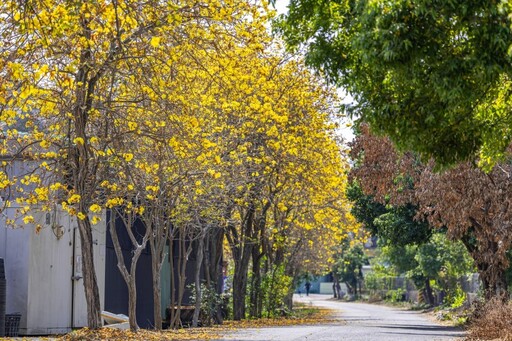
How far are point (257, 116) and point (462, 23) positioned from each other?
1195 cm

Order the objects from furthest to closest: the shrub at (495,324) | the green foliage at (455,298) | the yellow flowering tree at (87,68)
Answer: the green foliage at (455,298)
the shrub at (495,324)
the yellow flowering tree at (87,68)

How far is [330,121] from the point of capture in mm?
27766

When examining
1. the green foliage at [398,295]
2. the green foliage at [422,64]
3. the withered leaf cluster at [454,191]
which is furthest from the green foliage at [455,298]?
the green foliage at [422,64]

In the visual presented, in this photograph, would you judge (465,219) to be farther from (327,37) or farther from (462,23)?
(462,23)

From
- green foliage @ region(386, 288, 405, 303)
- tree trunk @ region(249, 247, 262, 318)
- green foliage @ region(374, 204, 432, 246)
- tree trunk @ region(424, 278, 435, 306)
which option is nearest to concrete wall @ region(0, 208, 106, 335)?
green foliage @ region(374, 204, 432, 246)

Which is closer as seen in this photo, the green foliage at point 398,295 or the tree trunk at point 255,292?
the tree trunk at point 255,292

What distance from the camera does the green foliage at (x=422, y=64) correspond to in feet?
32.2

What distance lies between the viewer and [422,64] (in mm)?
10438

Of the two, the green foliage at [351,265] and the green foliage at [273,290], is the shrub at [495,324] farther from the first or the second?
the green foliage at [351,265]

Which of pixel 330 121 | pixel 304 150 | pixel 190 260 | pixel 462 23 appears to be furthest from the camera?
pixel 190 260

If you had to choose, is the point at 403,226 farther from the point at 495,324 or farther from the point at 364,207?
the point at 495,324

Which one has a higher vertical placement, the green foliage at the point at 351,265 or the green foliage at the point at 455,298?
the green foliage at the point at 351,265

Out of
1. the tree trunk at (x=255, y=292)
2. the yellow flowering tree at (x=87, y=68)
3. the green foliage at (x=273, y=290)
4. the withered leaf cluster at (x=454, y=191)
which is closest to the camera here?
the yellow flowering tree at (x=87, y=68)

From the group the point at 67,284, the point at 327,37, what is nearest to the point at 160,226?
the point at 67,284
